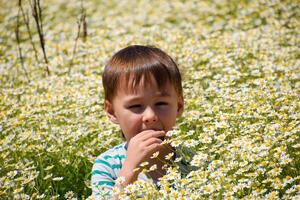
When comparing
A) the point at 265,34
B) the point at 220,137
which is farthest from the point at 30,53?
the point at 220,137

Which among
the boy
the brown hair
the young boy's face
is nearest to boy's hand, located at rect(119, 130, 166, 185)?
the boy

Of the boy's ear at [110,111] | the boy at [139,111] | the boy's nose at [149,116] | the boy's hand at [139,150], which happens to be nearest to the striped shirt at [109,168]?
the boy at [139,111]

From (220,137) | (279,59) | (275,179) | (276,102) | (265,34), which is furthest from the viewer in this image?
(265,34)

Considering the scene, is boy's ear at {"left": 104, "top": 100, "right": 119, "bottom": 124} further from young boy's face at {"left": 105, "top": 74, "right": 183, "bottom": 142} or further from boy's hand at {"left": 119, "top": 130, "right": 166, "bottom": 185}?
boy's hand at {"left": 119, "top": 130, "right": 166, "bottom": 185}

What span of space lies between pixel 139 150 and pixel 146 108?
31 cm

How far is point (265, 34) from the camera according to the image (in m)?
6.48

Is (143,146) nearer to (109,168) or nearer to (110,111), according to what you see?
(109,168)

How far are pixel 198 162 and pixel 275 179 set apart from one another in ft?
1.44

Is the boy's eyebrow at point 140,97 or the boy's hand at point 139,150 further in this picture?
the boy's eyebrow at point 140,97

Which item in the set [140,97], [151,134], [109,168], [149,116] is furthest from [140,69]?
[109,168]

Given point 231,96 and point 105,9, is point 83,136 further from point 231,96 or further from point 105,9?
point 105,9

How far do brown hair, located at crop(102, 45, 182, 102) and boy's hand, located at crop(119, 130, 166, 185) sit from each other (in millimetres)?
363

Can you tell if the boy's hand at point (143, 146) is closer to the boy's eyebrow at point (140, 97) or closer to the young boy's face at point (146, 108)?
the young boy's face at point (146, 108)

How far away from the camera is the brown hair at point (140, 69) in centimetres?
350
